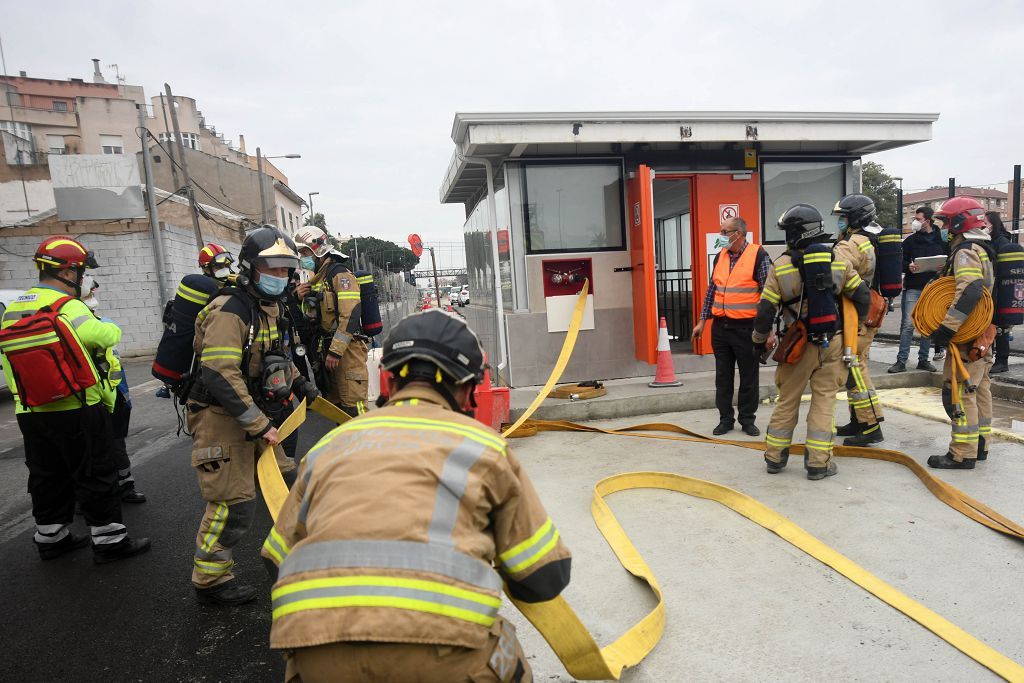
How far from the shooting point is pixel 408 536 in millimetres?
1383

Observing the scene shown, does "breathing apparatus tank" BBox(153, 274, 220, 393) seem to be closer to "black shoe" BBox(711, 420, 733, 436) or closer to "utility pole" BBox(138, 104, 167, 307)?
"black shoe" BBox(711, 420, 733, 436)

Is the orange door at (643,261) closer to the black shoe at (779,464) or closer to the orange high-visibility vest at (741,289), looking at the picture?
the orange high-visibility vest at (741,289)

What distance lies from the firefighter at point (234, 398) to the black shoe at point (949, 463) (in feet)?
14.6

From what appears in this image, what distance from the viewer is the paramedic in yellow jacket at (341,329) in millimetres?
5055

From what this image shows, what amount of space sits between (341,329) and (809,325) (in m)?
3.61

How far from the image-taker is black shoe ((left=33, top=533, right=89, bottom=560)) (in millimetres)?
3818

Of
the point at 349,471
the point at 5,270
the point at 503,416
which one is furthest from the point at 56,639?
the point at 5,270

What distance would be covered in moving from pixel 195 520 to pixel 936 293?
5.63 meters

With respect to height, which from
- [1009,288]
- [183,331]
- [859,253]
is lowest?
[1009,288]

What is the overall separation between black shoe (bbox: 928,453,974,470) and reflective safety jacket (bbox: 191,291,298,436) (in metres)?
4.52

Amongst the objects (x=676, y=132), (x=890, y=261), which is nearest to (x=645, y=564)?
(x=890, y=261)

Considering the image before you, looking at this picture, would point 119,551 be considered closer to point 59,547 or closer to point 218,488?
point 59,547

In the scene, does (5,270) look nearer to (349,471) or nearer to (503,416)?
(503,416)

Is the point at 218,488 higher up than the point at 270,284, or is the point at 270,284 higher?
the point at 270,284
